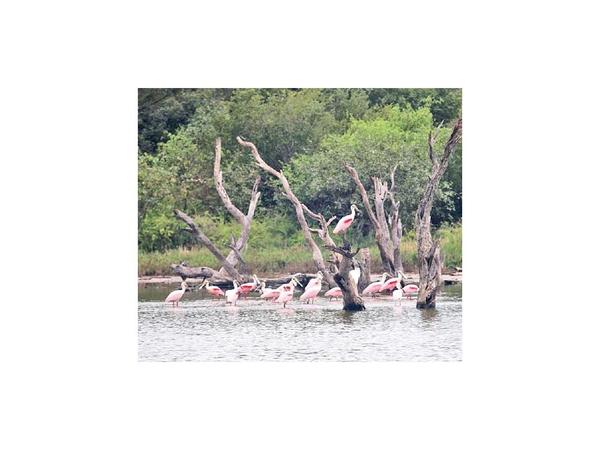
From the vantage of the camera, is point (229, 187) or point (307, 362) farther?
point (229, 187)

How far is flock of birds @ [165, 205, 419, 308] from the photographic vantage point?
1495 centimetres

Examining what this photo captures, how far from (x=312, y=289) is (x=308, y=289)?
0.05m

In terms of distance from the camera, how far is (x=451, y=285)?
15.2 m

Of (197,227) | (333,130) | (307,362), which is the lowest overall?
(307,362)

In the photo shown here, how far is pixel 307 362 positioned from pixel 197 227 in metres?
2.37

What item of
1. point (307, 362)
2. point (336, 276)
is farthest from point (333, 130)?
point (307, 362)

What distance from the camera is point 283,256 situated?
50.0 ft

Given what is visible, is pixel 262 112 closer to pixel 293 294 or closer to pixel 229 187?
pixel 229 187

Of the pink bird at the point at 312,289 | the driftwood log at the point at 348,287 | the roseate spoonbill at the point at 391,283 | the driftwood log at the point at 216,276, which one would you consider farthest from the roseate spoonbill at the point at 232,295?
the roseate spoonbill at the point at 391,283

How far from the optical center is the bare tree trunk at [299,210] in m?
15.0

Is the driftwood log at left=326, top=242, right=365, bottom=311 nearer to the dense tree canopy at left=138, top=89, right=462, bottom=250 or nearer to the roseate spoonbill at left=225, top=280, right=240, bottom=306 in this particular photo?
the dense tree canopy at left=138, top=89, right=462, bottom=250

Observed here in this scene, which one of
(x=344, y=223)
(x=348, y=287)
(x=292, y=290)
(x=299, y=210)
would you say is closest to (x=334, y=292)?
(x=348, y=287)

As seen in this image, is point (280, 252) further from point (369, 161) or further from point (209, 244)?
point (369, 161)

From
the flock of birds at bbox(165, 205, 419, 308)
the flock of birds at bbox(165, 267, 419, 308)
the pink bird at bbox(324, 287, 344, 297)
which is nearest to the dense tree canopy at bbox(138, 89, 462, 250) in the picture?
the flock of birds at bbox(165, 205, 419, 308)
